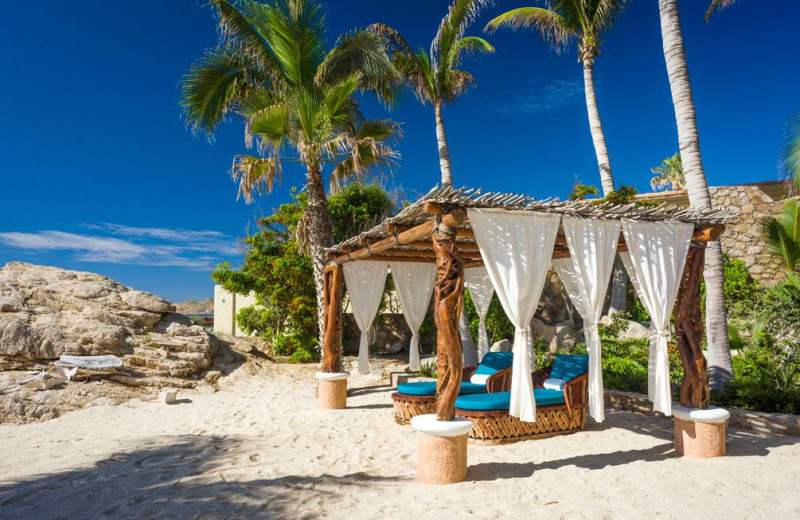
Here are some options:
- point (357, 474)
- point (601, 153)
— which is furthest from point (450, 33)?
point (357, 474)

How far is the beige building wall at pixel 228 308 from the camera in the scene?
17.0 meters

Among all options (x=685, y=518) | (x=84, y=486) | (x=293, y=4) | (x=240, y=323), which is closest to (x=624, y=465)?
(x=685, y=518)

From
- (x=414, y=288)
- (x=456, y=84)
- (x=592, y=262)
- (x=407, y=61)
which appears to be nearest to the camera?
(x=592, y=262)

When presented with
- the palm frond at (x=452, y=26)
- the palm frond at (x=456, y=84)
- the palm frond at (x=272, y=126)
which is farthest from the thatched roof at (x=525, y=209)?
the palm frond at (x=452, y=26)

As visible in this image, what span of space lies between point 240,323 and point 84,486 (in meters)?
9.68

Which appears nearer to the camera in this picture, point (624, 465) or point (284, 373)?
point (624, 465)

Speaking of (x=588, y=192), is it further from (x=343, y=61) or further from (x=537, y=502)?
(x=537, y=502)

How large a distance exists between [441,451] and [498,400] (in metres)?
1.58

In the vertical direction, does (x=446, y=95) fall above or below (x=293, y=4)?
below

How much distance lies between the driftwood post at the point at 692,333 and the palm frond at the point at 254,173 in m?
7.16

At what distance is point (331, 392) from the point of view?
301 inches

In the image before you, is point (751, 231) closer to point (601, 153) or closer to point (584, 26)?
point (601, 153)

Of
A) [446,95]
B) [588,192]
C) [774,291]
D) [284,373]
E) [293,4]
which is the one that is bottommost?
[284,373]

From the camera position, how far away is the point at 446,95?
1135 cm
